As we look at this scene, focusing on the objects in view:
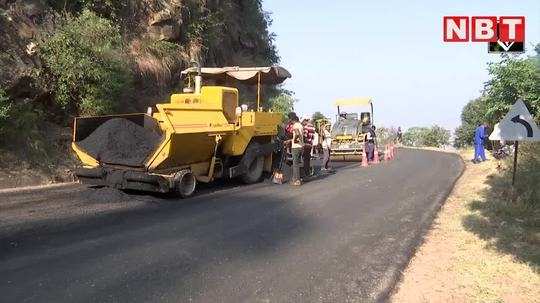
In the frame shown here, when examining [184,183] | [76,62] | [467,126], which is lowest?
[184,183]

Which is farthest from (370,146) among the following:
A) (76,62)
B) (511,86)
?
(76,62)

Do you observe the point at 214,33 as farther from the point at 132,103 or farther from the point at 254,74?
the point at 254,74

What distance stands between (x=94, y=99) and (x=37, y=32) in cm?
235

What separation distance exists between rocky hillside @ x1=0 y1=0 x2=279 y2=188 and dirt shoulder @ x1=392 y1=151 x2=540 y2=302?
375 inches

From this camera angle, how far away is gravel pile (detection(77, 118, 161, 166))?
35.7 ft

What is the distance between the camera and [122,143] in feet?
36.4

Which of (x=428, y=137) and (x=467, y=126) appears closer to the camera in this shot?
(x=467, y=126)

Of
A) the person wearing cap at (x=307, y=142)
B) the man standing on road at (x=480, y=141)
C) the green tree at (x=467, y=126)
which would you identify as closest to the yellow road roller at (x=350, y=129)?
the man standing on road at (x=480, y=141)

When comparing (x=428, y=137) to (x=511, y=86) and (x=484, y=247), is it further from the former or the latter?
(x=484, y=247)

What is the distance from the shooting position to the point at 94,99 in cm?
1541

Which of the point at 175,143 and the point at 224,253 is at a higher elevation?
the point at 175,143

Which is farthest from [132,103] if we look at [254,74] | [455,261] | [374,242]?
[455,261]

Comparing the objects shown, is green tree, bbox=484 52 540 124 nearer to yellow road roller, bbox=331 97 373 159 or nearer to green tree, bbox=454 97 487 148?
yellow road roller, bbox=331 97 373 159

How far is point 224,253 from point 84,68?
9839 mm
